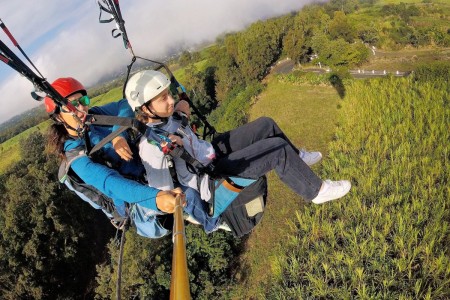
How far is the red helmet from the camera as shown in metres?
3.20

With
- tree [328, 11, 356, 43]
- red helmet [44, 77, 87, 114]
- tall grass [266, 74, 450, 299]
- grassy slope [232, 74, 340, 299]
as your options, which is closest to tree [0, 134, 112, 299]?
grassy slope [232, 74, 340, 299]

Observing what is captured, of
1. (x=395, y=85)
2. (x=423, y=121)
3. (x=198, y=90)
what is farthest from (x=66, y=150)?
(x=198, y=90)

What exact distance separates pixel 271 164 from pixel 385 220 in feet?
14.7

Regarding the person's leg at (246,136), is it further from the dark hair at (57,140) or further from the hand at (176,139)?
the dark hair at (57,140)

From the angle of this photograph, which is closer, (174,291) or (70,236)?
(174,291)

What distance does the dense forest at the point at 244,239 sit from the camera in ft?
20.1

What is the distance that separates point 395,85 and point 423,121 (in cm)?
310

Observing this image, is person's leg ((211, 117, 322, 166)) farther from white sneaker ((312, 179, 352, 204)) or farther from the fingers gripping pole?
the fingers gripping pole

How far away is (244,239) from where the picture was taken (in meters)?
16.2

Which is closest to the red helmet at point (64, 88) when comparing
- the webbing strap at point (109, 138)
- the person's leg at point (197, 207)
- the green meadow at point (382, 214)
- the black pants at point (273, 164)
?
the webbing strap at point (109, 138)

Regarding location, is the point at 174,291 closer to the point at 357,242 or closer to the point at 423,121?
A: the point at 357,242

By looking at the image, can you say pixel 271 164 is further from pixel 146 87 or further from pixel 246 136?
pixel 146 87

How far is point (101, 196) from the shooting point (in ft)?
11.3

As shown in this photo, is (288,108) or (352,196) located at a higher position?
(352,196)
